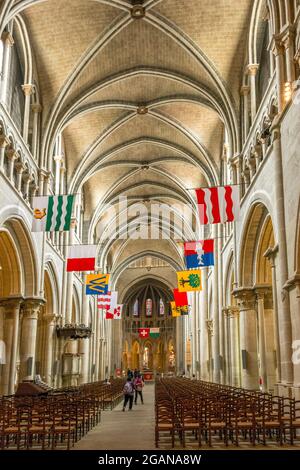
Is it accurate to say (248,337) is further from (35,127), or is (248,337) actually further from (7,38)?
(7,38)

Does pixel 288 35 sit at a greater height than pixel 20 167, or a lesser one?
greater

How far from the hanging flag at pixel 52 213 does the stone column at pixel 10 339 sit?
4893 millimetres

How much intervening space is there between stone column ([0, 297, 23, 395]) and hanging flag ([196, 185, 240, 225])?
1019 cm

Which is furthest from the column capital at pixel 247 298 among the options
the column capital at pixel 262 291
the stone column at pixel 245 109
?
the stone column at pixel 245 109

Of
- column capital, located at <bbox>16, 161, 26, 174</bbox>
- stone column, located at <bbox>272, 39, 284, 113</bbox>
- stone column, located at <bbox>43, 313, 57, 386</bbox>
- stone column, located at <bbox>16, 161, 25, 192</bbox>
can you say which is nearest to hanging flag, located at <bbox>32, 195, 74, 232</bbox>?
stone column, located at <bbox>16, 161, 25, 192</bbox>

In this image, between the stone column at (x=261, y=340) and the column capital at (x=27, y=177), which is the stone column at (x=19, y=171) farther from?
the stone column at (x=261, y=340)

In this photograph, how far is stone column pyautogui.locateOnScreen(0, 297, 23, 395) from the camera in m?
22.3

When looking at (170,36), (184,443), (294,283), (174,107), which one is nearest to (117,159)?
(174,107)

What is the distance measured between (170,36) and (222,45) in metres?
2.65

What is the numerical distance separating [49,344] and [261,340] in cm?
1321

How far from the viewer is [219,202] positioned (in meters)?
19.5

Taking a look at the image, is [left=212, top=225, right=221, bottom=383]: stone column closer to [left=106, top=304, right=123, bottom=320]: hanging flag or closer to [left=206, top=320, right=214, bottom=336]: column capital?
[left=206, top=320, right=214, bottom=336]: column capital

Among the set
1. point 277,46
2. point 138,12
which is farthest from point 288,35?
point 138,12
